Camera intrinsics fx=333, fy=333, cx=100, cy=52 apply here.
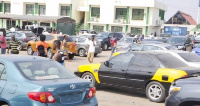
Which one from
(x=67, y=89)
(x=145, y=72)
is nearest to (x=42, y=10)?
(x=145, y=72)

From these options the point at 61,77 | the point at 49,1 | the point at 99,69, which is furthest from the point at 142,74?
the point at 49,1

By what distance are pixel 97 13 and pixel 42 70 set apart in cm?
4680

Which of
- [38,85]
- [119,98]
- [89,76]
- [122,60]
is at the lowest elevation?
[119,98]

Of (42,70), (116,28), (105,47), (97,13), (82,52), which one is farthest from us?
(97,13)

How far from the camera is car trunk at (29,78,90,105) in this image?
5.72 meters

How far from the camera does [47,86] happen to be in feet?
18.6

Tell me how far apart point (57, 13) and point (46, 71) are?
4730 cm

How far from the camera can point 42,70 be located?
642cm

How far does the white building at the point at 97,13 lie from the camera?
49.6 metres

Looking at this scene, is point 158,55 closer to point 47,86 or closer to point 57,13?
point 47,86

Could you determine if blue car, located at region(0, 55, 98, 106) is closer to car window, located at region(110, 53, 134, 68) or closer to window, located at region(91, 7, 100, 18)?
car window, located at region(110, 53, 134, 68)

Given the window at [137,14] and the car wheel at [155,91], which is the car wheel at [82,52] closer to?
the car wheel at [155,91]

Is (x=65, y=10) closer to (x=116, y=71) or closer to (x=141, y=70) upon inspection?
(x=116, y=71)

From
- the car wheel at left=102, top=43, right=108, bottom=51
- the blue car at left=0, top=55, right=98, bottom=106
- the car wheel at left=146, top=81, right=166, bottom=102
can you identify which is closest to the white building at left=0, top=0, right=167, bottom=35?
the car wheel at left=102, top=43, right=108, bottom=51
